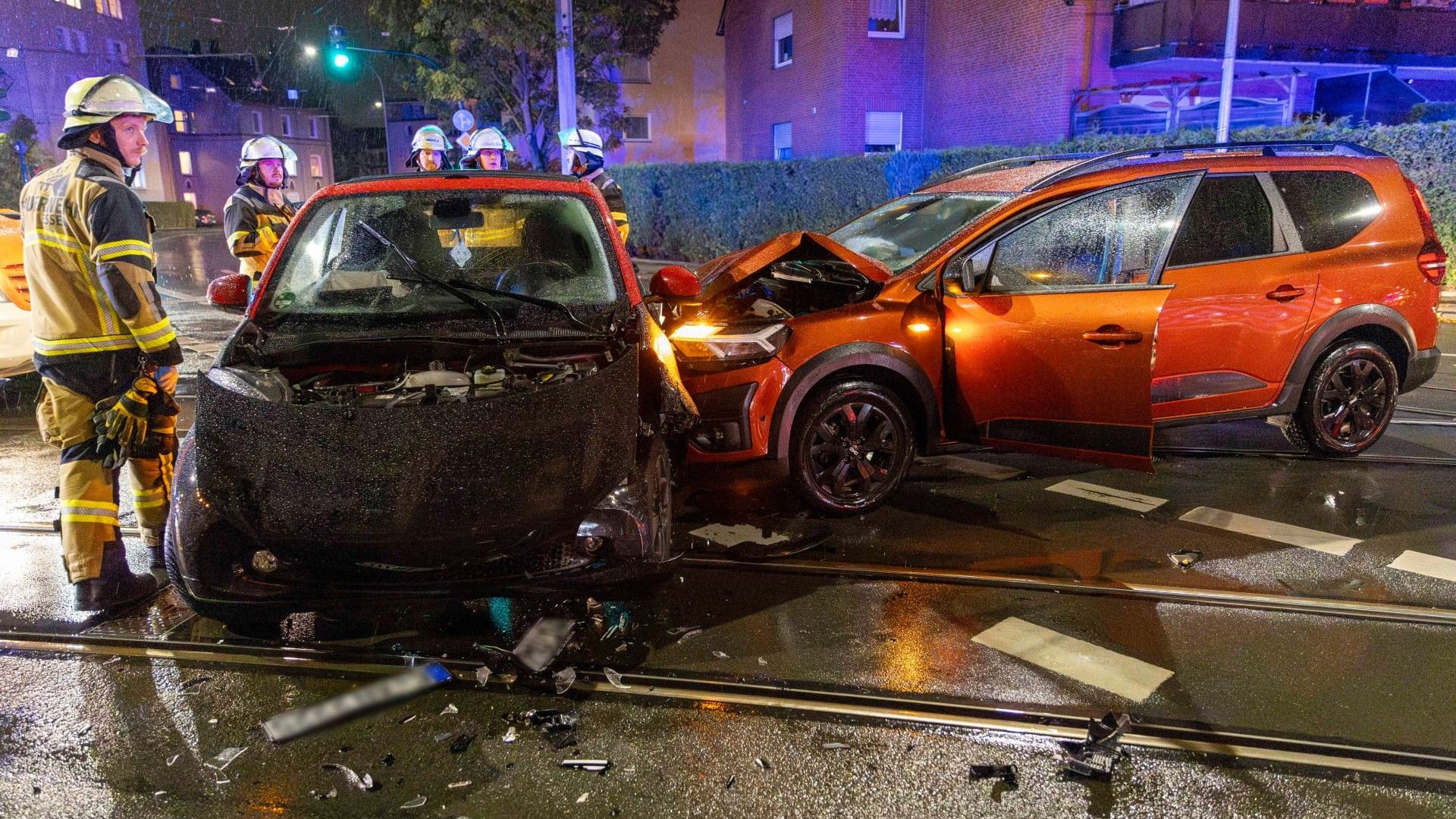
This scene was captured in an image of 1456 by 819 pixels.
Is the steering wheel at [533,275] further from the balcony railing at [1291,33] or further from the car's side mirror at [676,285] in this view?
the balcony railing at [1291,33]

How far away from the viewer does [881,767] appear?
3.02 m

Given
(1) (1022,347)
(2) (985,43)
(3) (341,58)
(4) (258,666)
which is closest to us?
(4) (258,666)

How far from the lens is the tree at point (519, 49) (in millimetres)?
22031

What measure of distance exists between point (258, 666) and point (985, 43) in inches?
821

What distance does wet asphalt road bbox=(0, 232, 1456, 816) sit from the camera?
2896 mm

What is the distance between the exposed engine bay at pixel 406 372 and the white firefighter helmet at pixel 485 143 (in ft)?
17.1

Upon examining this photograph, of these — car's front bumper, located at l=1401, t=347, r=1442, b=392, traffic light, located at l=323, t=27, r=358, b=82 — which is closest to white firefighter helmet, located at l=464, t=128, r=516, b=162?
car's front bumper, located at l=1401, t=347, r=1442, b=392

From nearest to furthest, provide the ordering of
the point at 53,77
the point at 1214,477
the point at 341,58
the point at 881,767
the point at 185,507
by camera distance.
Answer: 1. the point at 881,767
2. the point at 185,507
3. the point at 1214,477
4. the point at 341,58
5. the point at 53,77

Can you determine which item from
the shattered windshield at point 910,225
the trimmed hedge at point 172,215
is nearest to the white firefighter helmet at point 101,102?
the shattered windshield at point 910,225

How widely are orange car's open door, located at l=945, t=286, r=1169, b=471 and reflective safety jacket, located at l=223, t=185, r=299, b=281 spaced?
4.63 metres

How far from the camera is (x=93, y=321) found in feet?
13.8

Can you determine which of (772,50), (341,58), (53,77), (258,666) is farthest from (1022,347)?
(53,77)

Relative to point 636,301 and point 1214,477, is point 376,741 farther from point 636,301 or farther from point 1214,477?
point 1214,477

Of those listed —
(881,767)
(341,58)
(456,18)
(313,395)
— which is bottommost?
(881,767)
